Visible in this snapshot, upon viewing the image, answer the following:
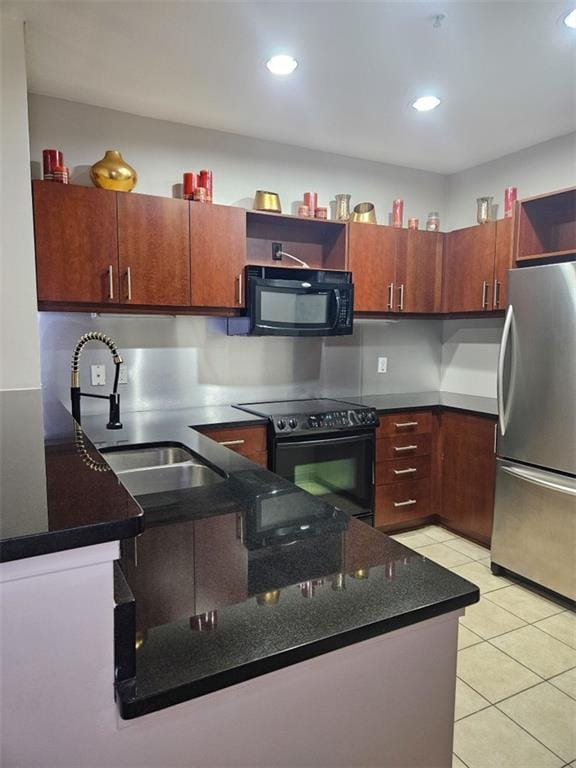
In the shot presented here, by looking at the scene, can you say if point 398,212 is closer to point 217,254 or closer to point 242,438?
point 217,254

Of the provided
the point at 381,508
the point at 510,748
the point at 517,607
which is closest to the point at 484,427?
the point at 381,508

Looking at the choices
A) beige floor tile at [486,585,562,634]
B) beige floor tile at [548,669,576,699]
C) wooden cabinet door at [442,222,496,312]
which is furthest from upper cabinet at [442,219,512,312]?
beige floor tile at [548,669,576,699]

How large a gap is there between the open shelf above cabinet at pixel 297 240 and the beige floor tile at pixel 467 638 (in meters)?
2.18

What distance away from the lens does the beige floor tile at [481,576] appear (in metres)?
2.75

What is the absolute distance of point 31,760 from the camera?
0.63 meters

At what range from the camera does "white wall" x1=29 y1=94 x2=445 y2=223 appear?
2.70 meters

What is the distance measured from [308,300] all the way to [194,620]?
245 cm

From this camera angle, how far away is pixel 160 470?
1.85 meters

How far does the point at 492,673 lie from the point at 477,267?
240 centimetres

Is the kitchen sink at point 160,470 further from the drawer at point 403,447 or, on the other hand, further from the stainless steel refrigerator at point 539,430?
the stainless steel refrigerator at point 539,430

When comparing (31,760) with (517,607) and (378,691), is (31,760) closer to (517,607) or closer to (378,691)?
(378,691)

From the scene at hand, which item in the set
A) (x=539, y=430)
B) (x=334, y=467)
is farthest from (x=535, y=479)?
(x=334, y=467)

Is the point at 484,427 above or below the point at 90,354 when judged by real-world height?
below

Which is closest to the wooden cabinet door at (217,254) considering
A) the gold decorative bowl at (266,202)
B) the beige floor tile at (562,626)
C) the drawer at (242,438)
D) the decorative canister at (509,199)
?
the gold decorative bowl at (266,202)
